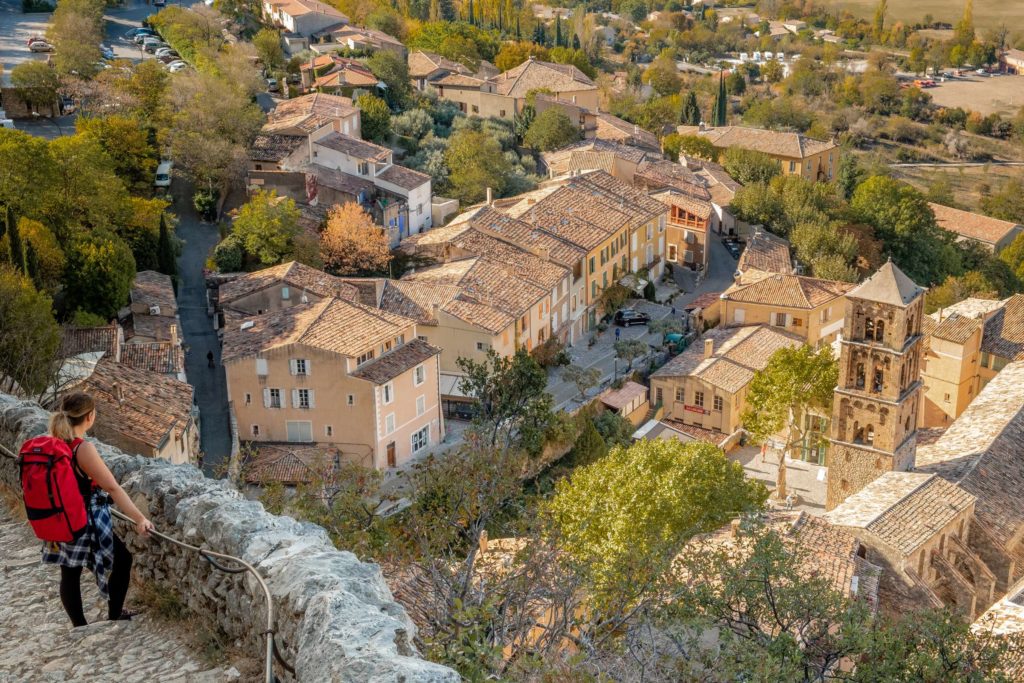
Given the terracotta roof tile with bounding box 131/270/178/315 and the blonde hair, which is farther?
the terracotta roof tile with bounding box 131/270/178/315

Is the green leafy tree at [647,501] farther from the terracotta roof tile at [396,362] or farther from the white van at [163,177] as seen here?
the white van at [163,177]

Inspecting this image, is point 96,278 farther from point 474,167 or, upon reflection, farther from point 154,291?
point 474,167

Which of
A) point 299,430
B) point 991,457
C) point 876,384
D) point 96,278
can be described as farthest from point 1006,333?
point 96,278

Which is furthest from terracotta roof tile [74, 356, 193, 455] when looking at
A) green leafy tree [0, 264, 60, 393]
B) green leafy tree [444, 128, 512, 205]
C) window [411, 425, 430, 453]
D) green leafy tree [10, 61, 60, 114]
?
green leafy tree [10, 61, 60, 114]

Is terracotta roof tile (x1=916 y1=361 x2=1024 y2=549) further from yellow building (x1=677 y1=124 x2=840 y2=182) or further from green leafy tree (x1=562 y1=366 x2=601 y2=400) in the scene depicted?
yellow building (x1=677 y1=124 x2=840 y2=182)

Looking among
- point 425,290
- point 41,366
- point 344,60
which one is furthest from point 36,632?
point 344,60

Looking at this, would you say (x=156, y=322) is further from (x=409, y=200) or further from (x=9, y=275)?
(x=409, y=200)

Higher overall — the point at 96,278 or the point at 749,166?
the point at 96,278
